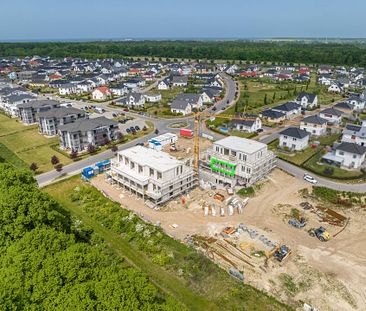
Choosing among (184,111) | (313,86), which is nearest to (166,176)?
(184,111)

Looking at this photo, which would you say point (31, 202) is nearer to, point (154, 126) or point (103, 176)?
Answer: point (103, 176)

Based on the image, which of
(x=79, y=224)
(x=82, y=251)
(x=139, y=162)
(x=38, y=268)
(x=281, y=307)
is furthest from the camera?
(x=139, y=162)

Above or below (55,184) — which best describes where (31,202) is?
above

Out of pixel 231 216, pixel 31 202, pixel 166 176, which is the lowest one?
pixel 231 216

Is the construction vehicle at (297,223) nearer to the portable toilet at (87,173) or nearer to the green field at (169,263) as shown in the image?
the green field at (169,263)

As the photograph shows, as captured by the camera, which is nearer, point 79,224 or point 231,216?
point 79,224

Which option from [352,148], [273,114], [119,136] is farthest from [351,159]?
[119,136]

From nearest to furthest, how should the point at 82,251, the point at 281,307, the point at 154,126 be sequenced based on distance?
the point at 82,251 < the point at 281,307 < the point at 154,126
